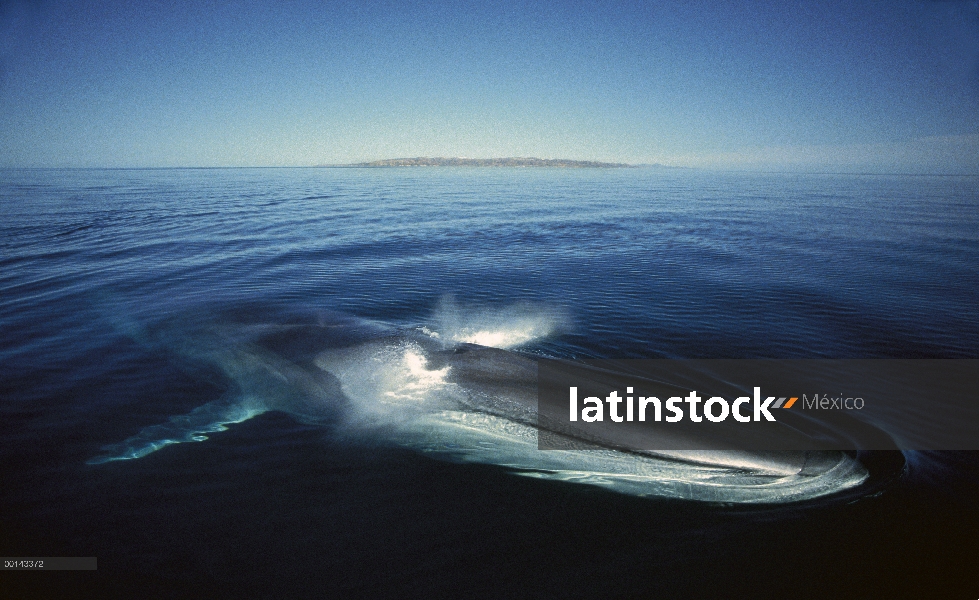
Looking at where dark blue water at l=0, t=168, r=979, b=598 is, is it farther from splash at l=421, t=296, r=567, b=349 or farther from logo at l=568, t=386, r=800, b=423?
logo at l=568, t=386, r=800, b=423

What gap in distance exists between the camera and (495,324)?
18.5 metres

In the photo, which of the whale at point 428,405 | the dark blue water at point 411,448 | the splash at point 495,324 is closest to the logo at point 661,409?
the whale at point 428,405

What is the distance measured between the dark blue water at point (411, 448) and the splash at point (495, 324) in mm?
185

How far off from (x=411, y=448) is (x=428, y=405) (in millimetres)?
1425

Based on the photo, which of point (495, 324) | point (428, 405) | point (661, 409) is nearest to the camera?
point (661, 409)

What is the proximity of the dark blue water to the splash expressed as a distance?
0.61ft

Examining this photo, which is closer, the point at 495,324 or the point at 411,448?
the point at 411,448

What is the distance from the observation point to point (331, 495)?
9.15 meters

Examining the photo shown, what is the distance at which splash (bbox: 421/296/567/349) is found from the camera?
54.4ft

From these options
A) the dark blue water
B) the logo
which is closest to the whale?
the dark blue water

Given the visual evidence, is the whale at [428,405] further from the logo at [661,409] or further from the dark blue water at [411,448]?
the logo at [661,409]

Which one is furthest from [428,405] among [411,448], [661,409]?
[661,409]

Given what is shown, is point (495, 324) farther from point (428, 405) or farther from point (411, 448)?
point (411, 448)

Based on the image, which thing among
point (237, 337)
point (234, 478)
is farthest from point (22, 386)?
point (234, 478)
